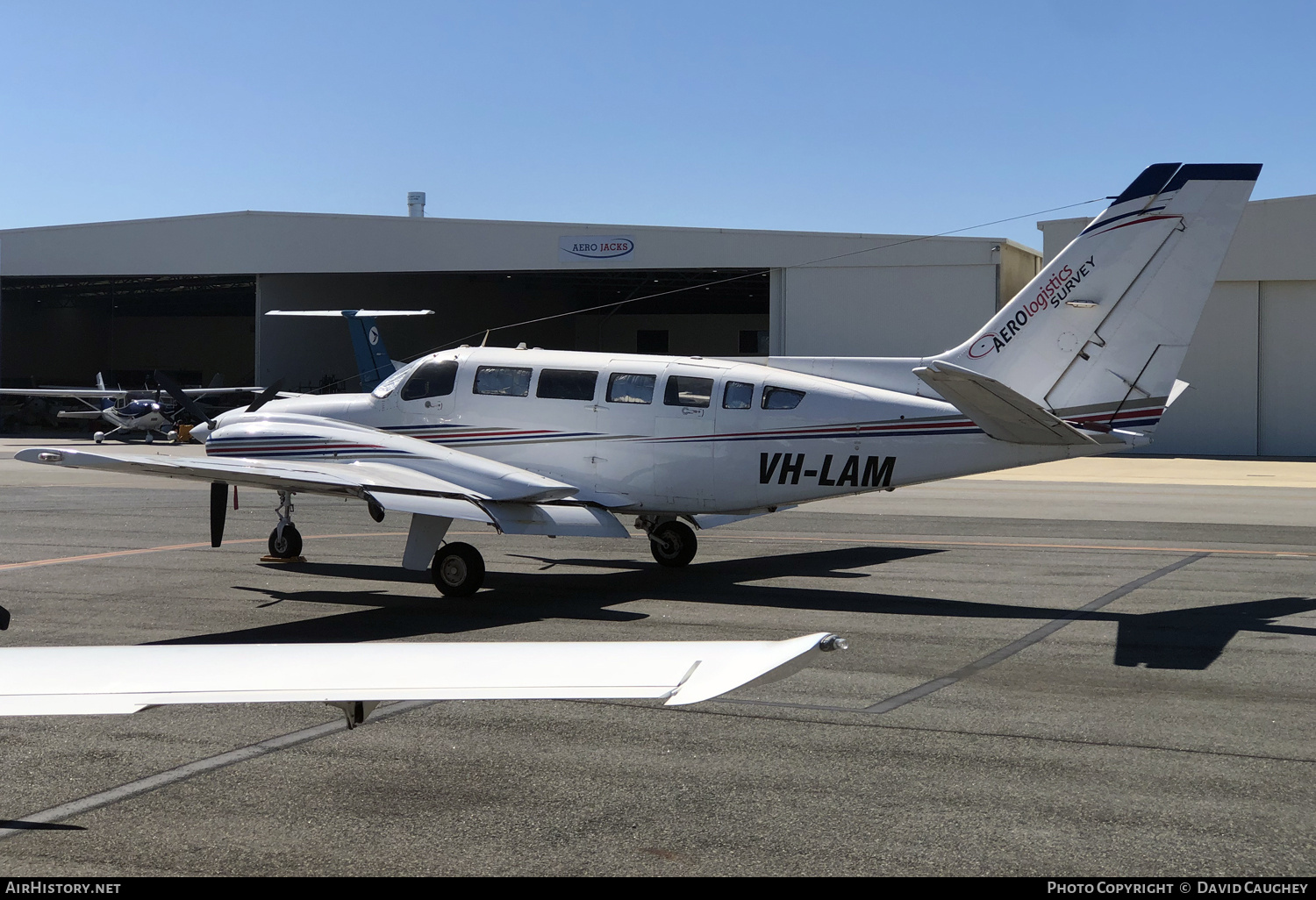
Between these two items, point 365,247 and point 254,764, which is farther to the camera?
point 365,247

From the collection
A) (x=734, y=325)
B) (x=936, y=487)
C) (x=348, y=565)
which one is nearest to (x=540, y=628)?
(x=348, y=565)

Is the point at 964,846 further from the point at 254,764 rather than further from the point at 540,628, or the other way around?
the point at 540,628

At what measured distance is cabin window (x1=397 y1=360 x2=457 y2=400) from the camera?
1454 centimetres

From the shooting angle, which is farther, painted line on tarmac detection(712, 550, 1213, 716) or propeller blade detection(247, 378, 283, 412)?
propeller blade detection(247, 378, 283, 412)

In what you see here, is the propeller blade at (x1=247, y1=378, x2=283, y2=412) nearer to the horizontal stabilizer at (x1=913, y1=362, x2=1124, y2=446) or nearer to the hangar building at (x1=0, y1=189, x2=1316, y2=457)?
the horizontal stabilizer at (x1=913, y1=362, x2=1124, y2=446)

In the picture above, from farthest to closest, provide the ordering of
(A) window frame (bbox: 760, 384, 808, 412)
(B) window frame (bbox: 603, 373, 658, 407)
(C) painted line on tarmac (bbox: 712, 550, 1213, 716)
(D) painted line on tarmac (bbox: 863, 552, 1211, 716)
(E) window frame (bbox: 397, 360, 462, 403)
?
1. (E) window frame (bbox: 397, 360, 462, 403)
2. (B) window frame (bbox: 603, 373, 658, 407)
3. (A) window frame (bbox: 760, 384, 808, 412)
4. (D) painted line on tarmac (bbox: 863, 552, 1211, 716)
5. (C) painted line on tarmac (bbox: 712, 550, 1213, 716)

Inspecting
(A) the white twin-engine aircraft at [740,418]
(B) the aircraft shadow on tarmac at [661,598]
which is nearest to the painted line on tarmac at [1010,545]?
(B) the aircraft shadow on tarmac at [661,598]

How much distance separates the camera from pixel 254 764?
6477mm

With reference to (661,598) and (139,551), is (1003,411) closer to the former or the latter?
(661,598)

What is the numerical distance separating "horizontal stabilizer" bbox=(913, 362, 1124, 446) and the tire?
8.68 m

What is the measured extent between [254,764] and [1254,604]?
33.4 feet

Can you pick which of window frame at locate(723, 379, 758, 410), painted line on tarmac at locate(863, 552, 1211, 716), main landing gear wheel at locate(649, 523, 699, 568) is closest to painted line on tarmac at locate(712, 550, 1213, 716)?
painted line on tarmac at locate(863, 552, 1211, 716)

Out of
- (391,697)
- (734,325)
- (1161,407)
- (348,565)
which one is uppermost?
(734,325)

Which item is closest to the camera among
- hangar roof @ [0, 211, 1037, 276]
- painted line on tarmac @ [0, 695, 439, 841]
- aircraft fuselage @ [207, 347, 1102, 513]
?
painted line on tarmac @ [0, 695, 439, 841]
